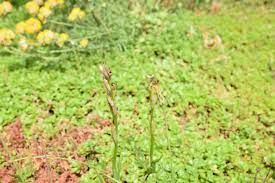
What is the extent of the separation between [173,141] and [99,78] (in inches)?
44.8

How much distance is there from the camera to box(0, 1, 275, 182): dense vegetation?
3248 millimetres

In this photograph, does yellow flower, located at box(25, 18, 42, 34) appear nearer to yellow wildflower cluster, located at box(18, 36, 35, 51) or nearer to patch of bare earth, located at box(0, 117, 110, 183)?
yellow wildflower cluster, located at box(18, 36, 35, 51)

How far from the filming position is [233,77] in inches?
172

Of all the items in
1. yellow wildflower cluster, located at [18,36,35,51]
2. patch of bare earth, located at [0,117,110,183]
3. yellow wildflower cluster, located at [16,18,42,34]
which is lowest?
patch of bare earth, located at [0,117,110,183]

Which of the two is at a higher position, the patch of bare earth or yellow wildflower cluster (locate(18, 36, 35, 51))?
yellow wildflower cluster (locate(18, 36, 35, 51))

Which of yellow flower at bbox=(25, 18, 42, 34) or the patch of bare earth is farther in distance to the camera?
yellow flower at bbox=(25, 18, 42, 34)

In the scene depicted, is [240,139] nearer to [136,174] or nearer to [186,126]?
[186,126]

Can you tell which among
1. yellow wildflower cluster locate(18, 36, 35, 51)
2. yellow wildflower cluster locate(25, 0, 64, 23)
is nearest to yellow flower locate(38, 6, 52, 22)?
yellow wildflower cluster locate(25, 0, 64, 23)

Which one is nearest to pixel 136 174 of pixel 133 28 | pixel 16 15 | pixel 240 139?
pixel 240 139

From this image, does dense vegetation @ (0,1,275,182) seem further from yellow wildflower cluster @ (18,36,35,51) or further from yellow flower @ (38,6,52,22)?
yellow flower @ (38,6,52,22)

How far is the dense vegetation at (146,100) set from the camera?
3.25 m

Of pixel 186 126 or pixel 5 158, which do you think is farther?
pixel 186 126

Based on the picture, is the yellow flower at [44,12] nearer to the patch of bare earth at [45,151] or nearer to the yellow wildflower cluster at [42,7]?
the yellow wildflower cluster at [42,7]

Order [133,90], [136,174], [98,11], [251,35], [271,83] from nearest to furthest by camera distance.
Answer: [136,174], [133,90], [271,83], [98,11], [251,35]
